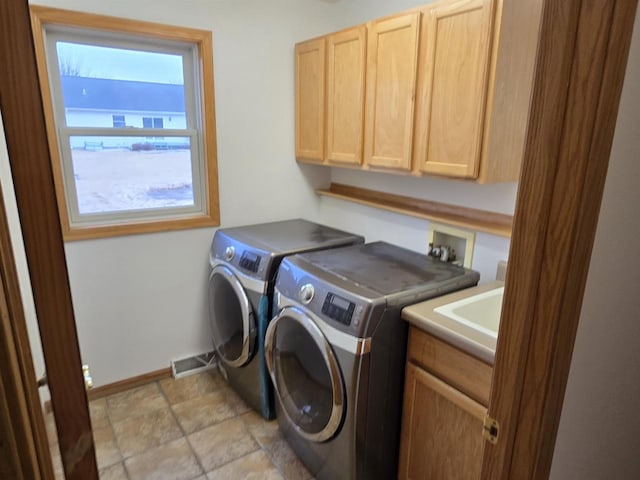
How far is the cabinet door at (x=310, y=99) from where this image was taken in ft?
7.94

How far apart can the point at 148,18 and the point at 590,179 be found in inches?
90.1

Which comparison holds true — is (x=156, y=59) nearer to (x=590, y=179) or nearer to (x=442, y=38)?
(x=442, y=38)

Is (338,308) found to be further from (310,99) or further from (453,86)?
(310,99)

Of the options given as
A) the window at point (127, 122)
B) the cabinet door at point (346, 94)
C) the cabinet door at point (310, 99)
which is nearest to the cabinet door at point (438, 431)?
the cabinet door at point (346, 94)

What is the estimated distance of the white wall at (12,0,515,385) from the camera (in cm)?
228

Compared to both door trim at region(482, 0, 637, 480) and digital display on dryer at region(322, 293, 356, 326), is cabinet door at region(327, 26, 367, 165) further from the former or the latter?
door trim at region(482, 0, 637, 480)

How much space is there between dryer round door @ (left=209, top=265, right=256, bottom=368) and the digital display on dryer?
2.06 feet

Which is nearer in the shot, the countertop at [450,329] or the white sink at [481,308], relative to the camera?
the countertop at [450,329]

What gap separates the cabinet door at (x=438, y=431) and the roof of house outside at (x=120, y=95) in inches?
78.1

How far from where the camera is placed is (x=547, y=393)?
72 cm

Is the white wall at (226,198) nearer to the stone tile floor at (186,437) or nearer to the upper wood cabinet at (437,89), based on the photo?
the stone tile floor at (186,437)

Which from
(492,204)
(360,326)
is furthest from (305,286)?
(492,204)

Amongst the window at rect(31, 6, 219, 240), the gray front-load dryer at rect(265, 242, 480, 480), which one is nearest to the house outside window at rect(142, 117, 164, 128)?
the window at rect(31, 6, 219, 240)

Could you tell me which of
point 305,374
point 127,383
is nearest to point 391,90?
point 305,374
